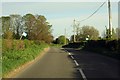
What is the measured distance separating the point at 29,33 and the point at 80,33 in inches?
1155

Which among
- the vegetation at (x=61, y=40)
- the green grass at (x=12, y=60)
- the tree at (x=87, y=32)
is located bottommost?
the green grass at (x=12, y=60)

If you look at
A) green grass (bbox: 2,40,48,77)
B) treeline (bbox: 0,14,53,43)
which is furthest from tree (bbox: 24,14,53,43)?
green grass (bbox: 2,40,48,77)

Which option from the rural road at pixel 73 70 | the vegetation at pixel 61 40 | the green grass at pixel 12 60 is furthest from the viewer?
the vegetation at pixel 61 40

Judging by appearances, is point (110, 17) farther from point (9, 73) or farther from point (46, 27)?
point (46, 27)

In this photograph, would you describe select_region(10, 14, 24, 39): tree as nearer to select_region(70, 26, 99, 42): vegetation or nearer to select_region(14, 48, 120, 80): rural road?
select_region(70, 26, 99, 42): vegetation

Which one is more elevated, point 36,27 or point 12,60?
point 36,27

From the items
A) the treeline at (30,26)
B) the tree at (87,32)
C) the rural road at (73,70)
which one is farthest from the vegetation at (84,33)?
the rural road at (73,70)

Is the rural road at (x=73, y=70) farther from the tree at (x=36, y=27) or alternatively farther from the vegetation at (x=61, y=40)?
the vegetation at (x=61, y=40)

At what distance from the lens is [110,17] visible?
Answer: 41188 millimetres

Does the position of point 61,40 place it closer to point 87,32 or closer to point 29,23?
point 87,32

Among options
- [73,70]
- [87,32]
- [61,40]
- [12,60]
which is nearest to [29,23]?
[87,32]

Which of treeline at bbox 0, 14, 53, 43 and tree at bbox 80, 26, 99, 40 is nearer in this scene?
treeline at bbox 0, 14, 53, 43

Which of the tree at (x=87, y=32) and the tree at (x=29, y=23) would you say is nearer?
the tree at (x=29, y=23)

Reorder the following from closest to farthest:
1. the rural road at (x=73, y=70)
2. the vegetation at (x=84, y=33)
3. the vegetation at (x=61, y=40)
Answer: the rural road at (x=73, y=70) → the vegetation at (x=84, y=33) → the vegetation at (x=61, y=40)
